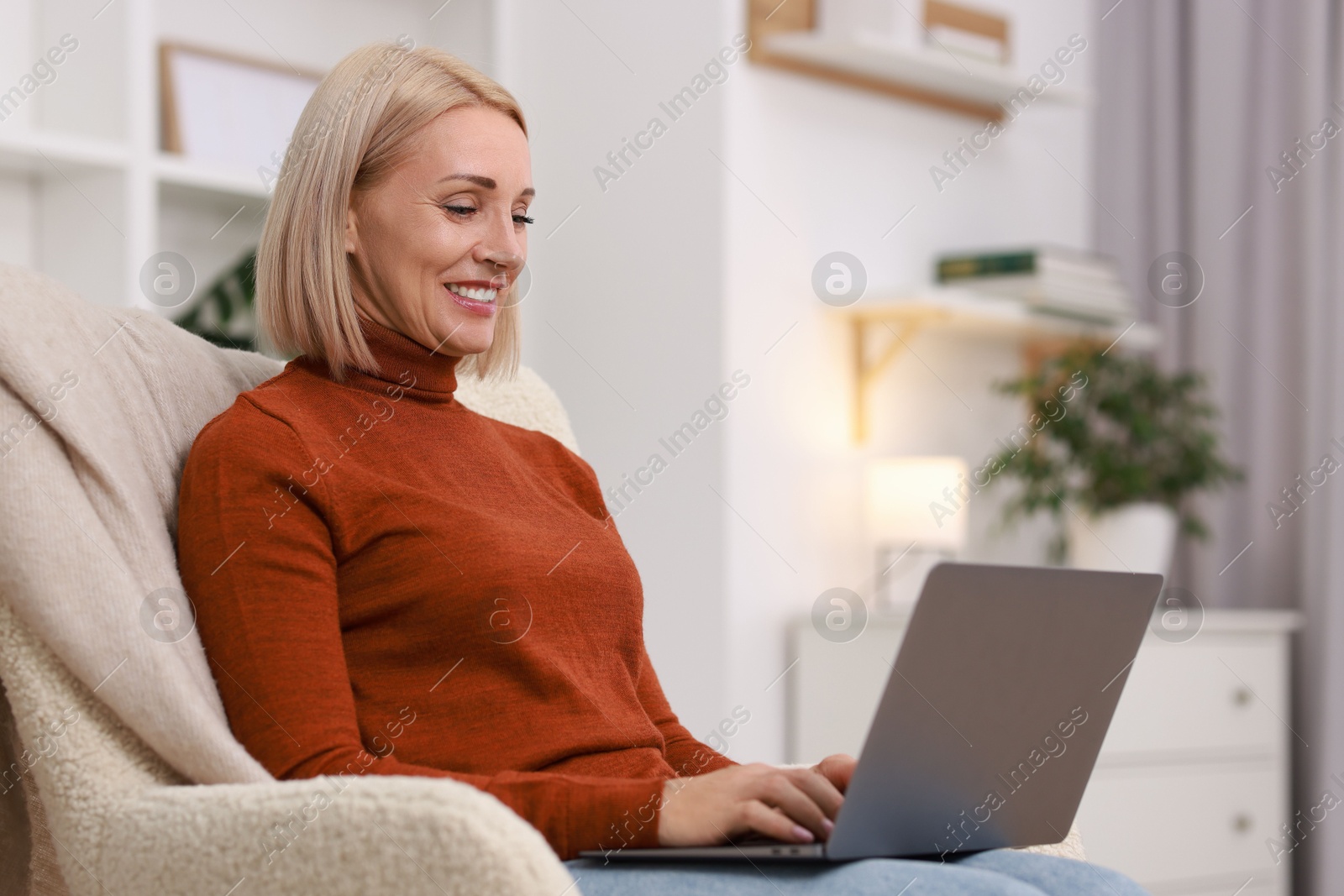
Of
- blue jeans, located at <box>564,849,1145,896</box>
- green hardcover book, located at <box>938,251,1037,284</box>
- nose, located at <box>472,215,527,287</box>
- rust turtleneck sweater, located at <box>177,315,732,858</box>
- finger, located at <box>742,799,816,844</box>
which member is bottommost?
blue jeans, located at <box>564,849,1145,896</box>

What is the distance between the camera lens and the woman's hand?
0.95 meters

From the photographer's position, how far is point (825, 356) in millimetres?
2758

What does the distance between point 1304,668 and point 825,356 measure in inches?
44.7

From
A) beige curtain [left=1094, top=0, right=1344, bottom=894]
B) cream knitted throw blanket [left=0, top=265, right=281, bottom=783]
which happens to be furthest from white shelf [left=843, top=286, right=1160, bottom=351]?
cream knitted throw blanket [left=0, top=265, right=281, bottom=783]

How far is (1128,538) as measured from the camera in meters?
2.77

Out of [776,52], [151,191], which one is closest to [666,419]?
[776,52]

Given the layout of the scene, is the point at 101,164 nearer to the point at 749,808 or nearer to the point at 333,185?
the point at 333,185

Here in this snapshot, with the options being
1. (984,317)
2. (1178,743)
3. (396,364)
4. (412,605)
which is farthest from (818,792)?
(984,317)

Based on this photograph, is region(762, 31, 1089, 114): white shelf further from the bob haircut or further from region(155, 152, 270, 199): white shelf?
the bob haircut

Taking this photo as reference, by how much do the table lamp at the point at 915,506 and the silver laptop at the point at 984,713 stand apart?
1.54 meters

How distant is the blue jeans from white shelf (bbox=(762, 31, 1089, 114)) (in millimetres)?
1910

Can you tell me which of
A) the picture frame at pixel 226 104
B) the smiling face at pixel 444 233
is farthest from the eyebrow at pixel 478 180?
the picture frame at pixel 226 104

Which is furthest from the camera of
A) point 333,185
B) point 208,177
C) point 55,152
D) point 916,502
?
point 916,502

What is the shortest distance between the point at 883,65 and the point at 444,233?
1.69 m
